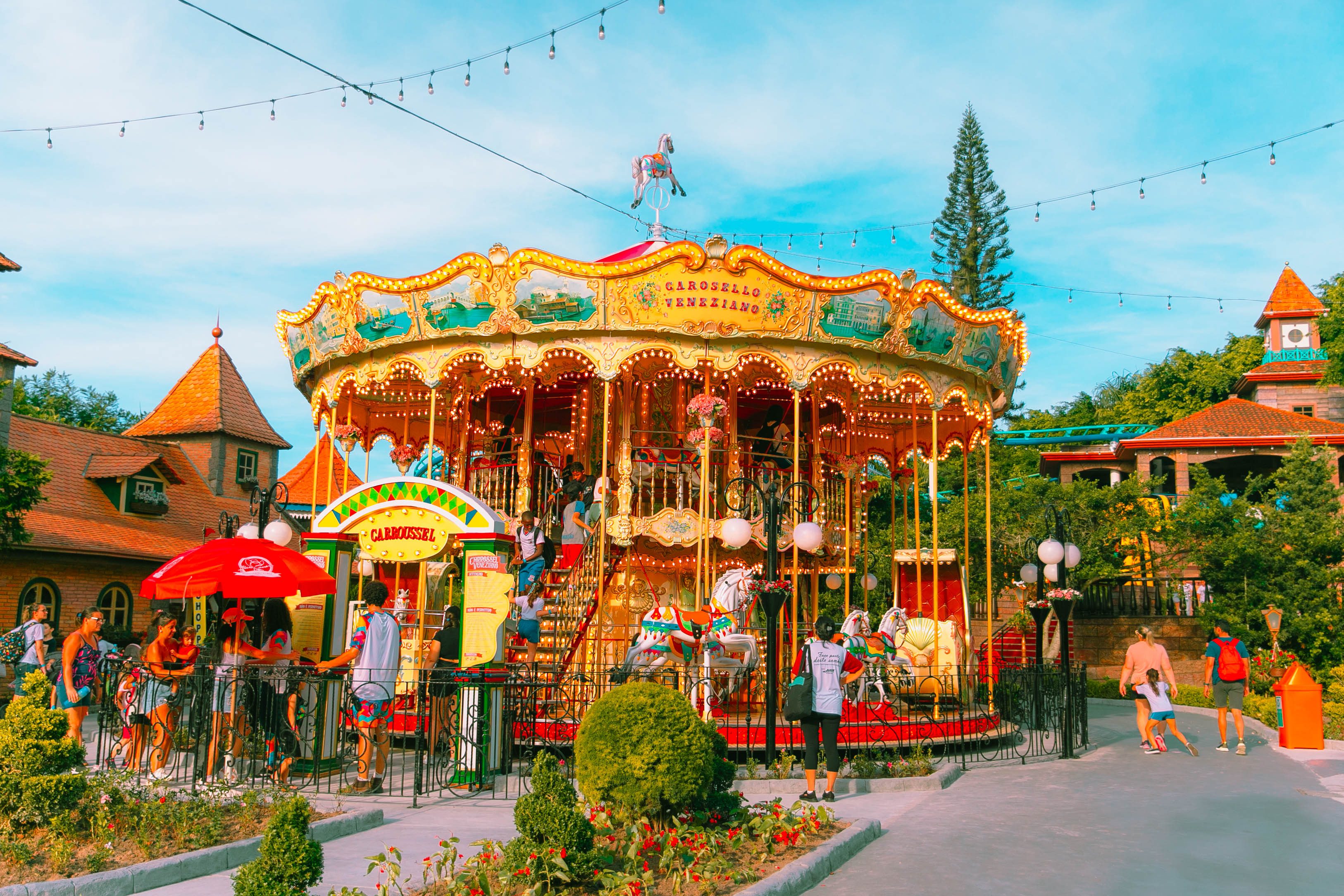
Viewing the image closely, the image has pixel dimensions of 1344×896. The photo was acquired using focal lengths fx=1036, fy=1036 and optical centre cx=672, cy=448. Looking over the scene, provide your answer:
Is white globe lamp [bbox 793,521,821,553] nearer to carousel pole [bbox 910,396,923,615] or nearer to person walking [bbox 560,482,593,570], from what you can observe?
carousel pole [bbox 910,396,923,615]

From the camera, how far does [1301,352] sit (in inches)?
1773

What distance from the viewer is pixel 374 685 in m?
10.1

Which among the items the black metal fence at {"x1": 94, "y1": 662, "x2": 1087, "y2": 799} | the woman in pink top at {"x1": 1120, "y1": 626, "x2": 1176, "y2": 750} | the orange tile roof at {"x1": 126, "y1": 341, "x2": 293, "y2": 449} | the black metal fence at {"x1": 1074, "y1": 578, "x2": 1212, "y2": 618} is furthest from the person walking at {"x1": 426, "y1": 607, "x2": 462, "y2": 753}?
the orange tile roof at {"x1": 126, "y1": 341, "x2": 293, "y2": 449}

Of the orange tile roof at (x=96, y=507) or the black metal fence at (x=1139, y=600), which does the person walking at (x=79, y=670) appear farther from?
the black metal fence at (x=1139, y=600)

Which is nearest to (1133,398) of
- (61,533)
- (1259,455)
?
(1259,455)

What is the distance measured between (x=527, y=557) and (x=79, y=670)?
241 inches

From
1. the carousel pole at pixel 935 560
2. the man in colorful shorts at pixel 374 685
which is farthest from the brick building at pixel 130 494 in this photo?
the carousel pole at pixel 935 560

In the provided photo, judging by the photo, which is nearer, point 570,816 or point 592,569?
point 570,816

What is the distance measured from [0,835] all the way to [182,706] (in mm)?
3957

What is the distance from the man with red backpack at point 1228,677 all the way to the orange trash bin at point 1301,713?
0.95 metres

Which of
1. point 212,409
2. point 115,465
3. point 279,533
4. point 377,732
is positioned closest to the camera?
point 377,732

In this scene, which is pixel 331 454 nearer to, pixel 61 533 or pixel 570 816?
pixel 61 533

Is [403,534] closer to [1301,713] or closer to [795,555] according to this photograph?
[795,555]

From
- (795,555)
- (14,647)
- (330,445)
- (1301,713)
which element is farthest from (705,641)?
(14,647)
